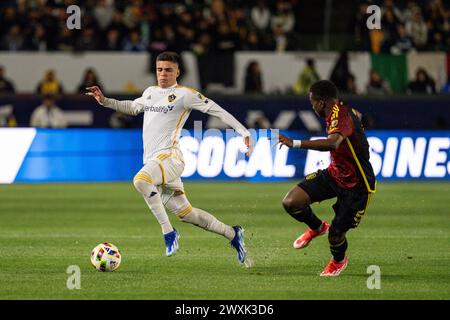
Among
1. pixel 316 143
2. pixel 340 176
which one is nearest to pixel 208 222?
pixel 340 176

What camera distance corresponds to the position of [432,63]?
25.7 meters

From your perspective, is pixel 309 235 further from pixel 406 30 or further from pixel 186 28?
pixel 406 30

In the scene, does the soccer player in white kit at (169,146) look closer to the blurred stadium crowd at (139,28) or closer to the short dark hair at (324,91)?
the short dark hair at (324,91)

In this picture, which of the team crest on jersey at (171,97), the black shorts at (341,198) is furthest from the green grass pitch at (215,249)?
the team crest on jersey at (171,97)

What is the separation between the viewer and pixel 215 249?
12.9m

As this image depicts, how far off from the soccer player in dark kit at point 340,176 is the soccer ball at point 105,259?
1.81 metres

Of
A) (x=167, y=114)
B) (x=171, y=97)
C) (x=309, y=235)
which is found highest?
(x=171, y=97)

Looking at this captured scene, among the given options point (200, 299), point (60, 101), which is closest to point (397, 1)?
point (60, 101)

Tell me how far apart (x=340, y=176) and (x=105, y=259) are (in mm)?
2454

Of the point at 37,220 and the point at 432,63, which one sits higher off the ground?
the point at 432,63

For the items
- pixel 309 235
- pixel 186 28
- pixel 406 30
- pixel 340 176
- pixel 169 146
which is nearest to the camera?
A: pixel 340 176

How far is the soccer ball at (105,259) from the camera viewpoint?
423 inches

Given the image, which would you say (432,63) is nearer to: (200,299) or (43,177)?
(43,177)

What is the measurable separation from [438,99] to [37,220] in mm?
11488
